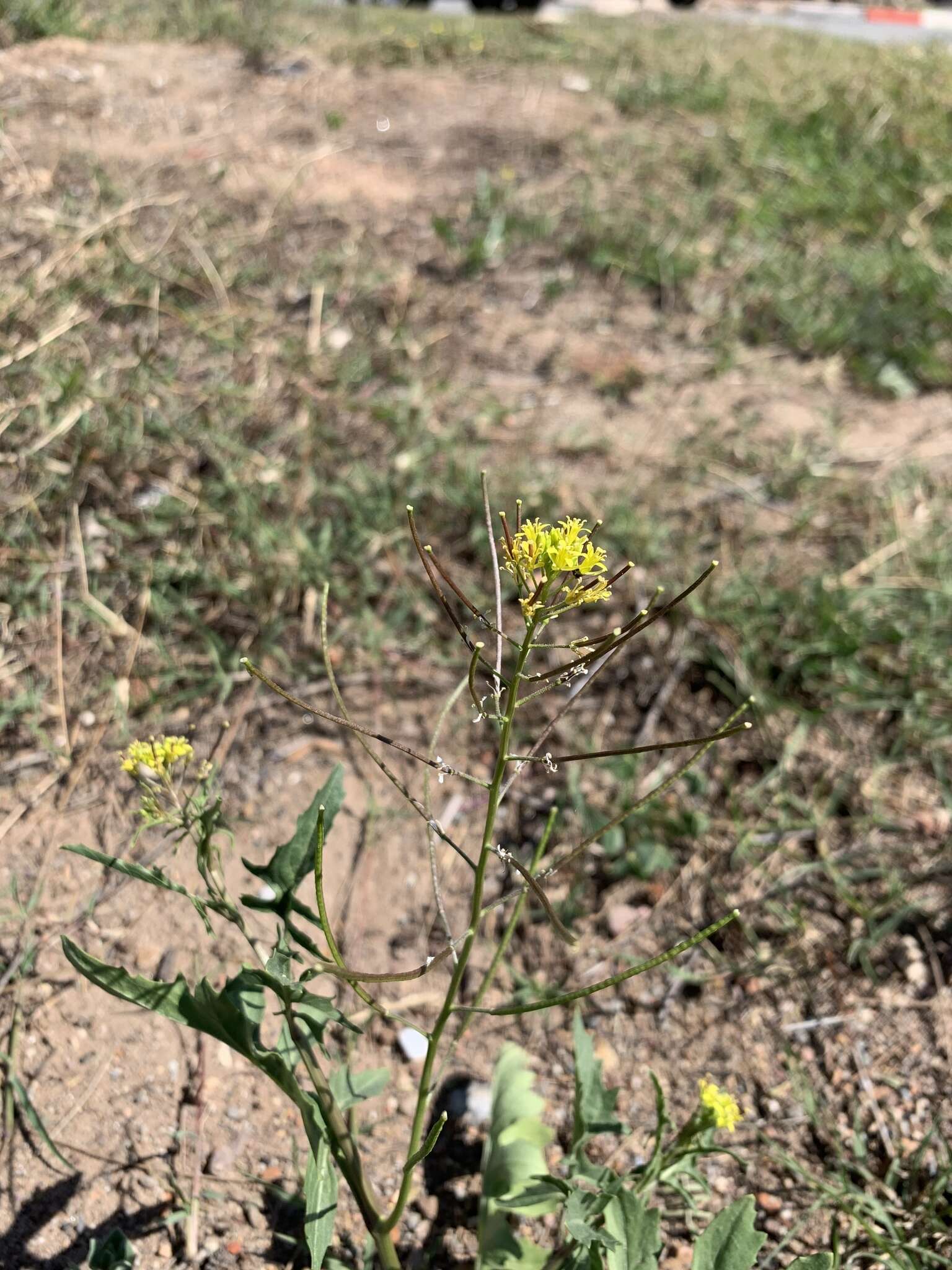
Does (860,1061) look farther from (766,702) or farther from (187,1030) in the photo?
(187,1030)

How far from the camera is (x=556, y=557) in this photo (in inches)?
36.5

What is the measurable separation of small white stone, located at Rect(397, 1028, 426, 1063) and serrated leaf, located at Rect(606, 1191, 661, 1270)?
596mm

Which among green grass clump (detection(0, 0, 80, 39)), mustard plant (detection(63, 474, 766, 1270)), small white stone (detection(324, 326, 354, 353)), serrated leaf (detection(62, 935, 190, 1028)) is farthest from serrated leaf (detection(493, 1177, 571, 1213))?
green grass clump (detection(0, 0, 80, 39))

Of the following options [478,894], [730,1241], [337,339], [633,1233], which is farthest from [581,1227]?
[337,339]

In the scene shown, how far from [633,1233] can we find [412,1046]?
637mm

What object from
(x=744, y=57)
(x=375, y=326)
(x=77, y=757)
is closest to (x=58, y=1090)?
(x=77, y=757)

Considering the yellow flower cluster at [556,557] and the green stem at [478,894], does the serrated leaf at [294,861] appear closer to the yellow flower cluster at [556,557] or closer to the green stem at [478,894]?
the green stem at [478,894]

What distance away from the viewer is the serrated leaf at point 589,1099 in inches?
55.2

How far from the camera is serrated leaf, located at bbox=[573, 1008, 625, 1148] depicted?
1402 mm

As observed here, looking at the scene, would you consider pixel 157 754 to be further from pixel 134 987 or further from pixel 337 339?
pixel 337 339

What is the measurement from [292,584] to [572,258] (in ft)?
6.01

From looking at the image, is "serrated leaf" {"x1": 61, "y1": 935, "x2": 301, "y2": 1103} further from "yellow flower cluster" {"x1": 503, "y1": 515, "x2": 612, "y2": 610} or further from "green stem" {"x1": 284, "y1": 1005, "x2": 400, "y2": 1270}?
"yellow flower cluster" {"x1": 503, "y1": 515, "x2": 612, "y2": 610}

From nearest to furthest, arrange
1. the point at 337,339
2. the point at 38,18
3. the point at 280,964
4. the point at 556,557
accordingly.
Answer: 1. the point at 556,557
2. the point at 280,964
3. the point at 337,339
4. the point at 38,18

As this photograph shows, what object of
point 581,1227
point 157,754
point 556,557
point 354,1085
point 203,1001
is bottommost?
point 581,1227
